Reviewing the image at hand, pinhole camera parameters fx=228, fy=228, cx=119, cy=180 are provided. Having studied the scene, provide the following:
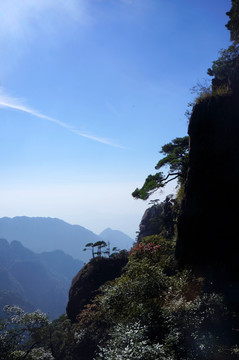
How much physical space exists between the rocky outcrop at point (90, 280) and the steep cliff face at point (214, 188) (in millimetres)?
22346

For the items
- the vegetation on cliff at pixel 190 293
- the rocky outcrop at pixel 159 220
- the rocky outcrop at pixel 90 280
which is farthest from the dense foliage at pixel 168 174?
the rocky outcrop at pixel 90 280

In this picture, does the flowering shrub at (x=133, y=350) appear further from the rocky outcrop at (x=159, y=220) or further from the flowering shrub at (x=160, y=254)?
the rocky outcrop at (x=159, y=220)

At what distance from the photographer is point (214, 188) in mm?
11016

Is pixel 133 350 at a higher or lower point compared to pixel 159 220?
lower

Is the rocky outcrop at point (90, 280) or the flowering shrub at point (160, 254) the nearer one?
the flowering shrub at point (160, 254)

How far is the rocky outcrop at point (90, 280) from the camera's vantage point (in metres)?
30.5

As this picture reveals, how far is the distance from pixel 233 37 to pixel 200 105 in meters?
6.71

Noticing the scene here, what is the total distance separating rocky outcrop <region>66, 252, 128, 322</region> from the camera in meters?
30.5

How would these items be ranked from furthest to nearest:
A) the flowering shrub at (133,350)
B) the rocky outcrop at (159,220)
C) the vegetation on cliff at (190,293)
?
1. the rocky outcrop at (159,220)
2. the vegetation on cliff at (190,293)
3. the flowering shrub at (133,350)

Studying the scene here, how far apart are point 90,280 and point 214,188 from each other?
84.5 feet

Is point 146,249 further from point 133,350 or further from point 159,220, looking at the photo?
point 159,220

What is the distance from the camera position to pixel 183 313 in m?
9.11

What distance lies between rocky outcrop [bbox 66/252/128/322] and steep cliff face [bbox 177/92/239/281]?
880 inches

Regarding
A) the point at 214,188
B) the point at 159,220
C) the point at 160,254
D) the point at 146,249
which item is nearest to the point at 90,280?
the point at 159,220
